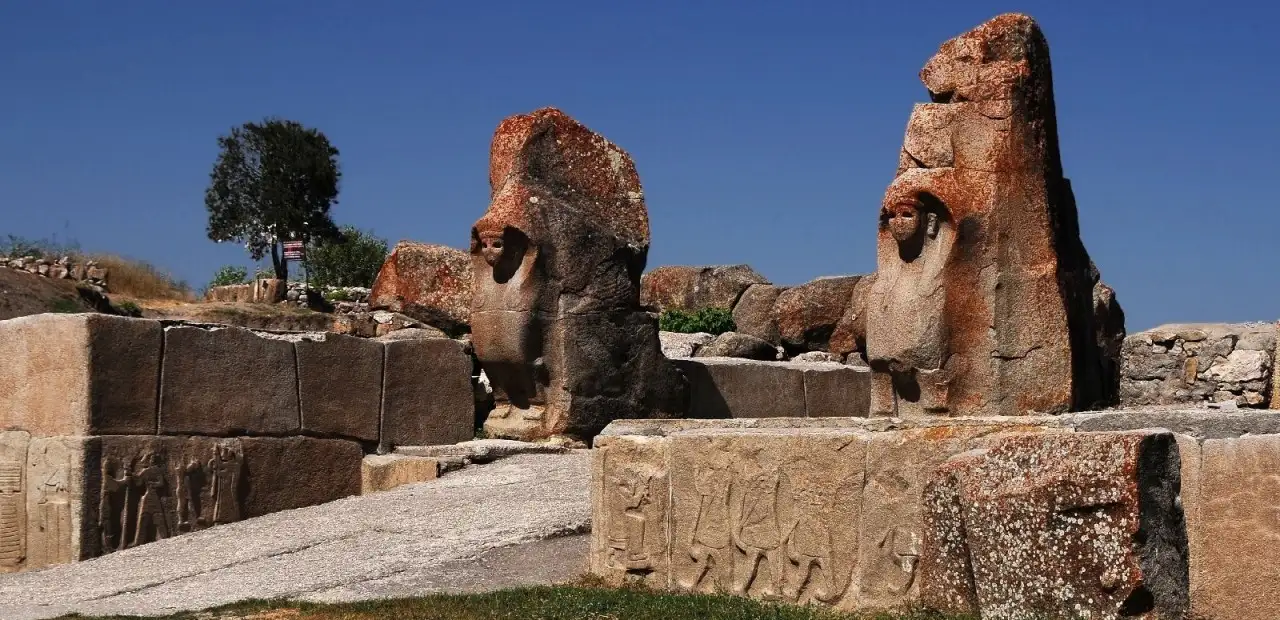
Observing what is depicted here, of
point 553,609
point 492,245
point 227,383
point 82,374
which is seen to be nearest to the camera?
point 553,609

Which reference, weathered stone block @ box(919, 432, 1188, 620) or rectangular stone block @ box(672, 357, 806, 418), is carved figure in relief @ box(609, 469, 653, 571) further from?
rectangular stone block @ box(672, 357, 806, 418)

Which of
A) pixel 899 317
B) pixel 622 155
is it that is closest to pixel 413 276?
pixel 622 155

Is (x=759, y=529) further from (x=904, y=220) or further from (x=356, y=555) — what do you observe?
(x=904, y=220)

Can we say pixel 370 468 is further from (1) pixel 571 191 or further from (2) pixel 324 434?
(1) pixel 571 191

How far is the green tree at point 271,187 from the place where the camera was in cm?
4322

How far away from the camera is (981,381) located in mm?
9758

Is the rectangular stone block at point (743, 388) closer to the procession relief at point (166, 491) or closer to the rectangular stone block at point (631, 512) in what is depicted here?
the procession relief at point (166, 491)

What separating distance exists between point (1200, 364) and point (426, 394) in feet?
24.5

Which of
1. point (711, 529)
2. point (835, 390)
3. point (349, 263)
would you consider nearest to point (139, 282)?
point (349, 263)

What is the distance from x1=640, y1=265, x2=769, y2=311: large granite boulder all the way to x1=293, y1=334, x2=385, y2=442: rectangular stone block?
10.4 metres

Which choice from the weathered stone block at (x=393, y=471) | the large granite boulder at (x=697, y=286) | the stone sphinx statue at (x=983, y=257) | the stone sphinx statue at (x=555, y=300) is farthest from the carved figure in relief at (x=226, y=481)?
the large granite boulder at (x=697, y=286)

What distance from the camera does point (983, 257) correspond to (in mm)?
9789

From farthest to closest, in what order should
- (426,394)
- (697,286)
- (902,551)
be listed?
(697,286) → (426,394) → (902,551)

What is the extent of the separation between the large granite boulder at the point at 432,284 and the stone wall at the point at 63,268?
8.28 metres
